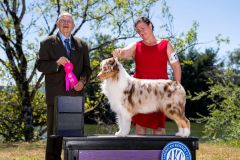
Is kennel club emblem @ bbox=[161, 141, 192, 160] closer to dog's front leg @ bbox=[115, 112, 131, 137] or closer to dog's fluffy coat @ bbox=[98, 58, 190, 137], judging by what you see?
dog's fluffy coat @ bbox=[98, 58, 190, 137]

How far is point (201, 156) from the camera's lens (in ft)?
20.3

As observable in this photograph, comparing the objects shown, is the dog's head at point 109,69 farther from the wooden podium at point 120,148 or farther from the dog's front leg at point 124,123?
the wooden podium at point 120,148

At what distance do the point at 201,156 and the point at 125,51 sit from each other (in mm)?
2929

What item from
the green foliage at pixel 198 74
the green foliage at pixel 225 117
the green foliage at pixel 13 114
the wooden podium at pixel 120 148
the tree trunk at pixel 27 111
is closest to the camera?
the wooden podium at pixel 120 148

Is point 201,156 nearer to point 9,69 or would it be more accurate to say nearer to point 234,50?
point 9,69

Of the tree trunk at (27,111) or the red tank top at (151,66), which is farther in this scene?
the tree trunk at (27,111)

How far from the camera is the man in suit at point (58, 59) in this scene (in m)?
3.83

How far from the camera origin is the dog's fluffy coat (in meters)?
3.44

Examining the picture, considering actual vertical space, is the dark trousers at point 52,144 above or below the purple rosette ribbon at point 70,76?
below

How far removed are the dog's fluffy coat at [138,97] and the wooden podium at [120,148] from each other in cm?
27

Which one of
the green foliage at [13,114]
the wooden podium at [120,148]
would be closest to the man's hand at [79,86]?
the wooden podium at [120,148]

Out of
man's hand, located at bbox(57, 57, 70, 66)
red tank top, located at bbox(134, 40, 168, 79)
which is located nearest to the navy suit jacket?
man's hand, located at bbox(57, 57, 70, 66)

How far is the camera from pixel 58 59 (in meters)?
3.83

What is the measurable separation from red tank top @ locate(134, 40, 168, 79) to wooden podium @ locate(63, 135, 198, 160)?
2.47 feet
